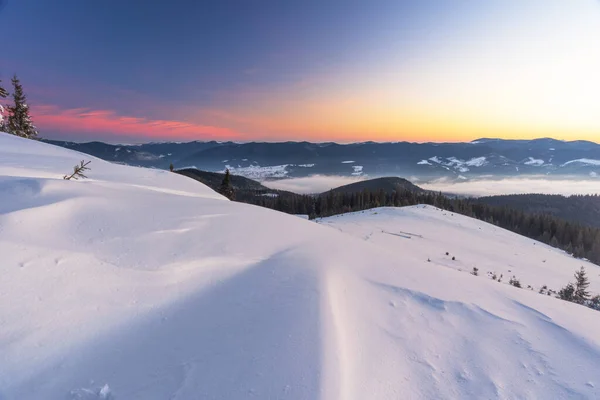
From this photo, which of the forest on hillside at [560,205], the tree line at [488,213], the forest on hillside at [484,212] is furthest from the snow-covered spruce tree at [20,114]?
the forest on hillside at [560,205]

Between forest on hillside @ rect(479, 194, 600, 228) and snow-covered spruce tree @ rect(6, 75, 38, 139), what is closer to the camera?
snow-covered spruce tree @ rect(6, 75, 38, 139)

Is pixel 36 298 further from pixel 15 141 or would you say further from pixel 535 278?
pixel 535 278

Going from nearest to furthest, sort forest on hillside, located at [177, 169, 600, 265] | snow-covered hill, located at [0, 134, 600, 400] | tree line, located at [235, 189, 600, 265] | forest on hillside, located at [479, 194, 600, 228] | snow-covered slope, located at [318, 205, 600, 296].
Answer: snow-covered hill, located at [0, 134, 600, 400] → snow-covered slope, located at [318, 205, 600, 296] → tree line, located at [235, 189, 600, 265] → forest on hillside, located at [177, 169, 600, 265] → forest on hillside, located at [479, 194, 600, 228]

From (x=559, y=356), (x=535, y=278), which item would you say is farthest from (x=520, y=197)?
(x=559, y=356)

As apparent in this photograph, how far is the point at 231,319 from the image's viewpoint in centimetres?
336

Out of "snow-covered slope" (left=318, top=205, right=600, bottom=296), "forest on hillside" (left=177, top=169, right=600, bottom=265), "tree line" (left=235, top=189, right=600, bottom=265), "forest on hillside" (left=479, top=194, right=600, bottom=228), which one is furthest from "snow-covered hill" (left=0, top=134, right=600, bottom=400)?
"forest on hillside" (left=479, top=194, right=600, bottom=228)

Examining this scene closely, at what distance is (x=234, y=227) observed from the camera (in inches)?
220

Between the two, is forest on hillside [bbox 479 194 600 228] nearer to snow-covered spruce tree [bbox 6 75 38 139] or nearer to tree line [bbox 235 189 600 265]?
tree line [bbox 235 189 600 265]

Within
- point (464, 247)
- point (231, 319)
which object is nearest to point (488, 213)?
point (464, 247)

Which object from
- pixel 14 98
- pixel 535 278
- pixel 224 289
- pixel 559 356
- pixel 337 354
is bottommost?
pixel 535 278

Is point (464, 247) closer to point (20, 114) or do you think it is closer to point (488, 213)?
point (20, 114)

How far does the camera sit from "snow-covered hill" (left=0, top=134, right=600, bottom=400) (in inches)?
103

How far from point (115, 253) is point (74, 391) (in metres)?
1.88

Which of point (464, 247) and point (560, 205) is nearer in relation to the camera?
point (464, 247)
